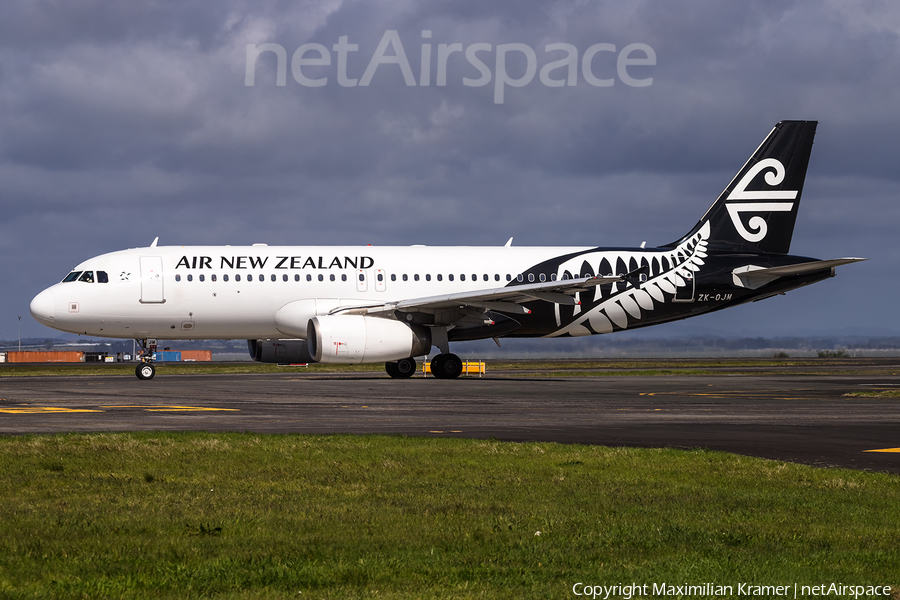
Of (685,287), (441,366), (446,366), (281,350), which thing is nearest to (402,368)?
(441,366)

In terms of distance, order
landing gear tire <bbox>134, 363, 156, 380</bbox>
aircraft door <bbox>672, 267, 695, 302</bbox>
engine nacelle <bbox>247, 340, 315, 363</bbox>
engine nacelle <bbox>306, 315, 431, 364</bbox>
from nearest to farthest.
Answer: engine nacelle <bbox>306, 315, 431, 364</bbox> → landing gear tire <bbox>134, 363, 156, 380</bbox> → engine nacelle <bbox>247, 340, 315, 363</bbox> → aircraft door <bbox>672, 267, 695, 302</bbox>

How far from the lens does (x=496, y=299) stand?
33125 millimetres

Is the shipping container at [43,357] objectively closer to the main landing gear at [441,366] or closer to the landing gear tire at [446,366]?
the main landing gear at [441,366]

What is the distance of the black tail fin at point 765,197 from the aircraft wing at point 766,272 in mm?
1093

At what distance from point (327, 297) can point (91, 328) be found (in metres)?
8.19

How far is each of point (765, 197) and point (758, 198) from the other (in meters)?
0.27

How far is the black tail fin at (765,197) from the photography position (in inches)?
1532

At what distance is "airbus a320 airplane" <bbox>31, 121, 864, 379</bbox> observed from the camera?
→ 3381cm

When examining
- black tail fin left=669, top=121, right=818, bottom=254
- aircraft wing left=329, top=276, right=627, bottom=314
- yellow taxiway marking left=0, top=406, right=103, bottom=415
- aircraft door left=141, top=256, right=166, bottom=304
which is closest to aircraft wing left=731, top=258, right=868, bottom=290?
black tail fin left=669, top=121, right=818, bottom=254

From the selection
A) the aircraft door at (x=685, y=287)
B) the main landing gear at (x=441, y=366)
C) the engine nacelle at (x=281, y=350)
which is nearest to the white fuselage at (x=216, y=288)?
the engine nacelle at (x=281, y=350)

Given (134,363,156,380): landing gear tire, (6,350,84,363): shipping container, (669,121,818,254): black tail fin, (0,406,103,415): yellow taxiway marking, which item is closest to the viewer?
(0,406,103,415): yellow taxiway marking

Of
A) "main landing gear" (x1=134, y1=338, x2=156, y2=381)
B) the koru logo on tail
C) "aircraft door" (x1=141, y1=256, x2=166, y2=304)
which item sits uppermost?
the koru logo on tail

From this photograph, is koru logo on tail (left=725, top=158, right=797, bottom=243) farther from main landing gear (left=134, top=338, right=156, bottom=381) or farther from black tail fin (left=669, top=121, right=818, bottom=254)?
main landing gear (left=134, top=338, right=156, bottom=381)

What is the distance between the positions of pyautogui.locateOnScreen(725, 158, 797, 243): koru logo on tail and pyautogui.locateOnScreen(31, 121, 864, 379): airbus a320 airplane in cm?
4
